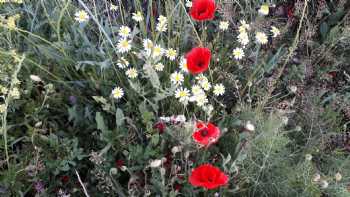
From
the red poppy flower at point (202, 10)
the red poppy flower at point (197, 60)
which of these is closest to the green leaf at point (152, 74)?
the red poppy flower at point (197, 60)

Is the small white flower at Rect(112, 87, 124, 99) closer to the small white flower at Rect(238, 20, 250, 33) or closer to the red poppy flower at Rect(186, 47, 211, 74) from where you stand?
the red poppy flower at Rect(186, 47, 211, 74)

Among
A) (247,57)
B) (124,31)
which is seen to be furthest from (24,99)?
(247,57)

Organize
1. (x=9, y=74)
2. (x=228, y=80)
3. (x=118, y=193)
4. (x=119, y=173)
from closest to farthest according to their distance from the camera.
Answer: (x=118, y=193), (x=119, y=173), (x=9, y=74), (x=228, y=80)

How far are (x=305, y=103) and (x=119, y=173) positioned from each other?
76 cm

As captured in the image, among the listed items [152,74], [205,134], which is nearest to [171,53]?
[152,74]

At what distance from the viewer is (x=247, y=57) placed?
166 centimetres

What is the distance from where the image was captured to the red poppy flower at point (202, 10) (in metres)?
1.21

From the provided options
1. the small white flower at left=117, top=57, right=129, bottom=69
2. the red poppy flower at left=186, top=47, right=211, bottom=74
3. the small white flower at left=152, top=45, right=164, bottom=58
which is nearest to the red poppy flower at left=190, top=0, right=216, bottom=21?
the red poppy flower at left=186, top=47, right=211, bottom=74

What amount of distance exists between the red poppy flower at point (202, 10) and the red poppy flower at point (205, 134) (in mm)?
333

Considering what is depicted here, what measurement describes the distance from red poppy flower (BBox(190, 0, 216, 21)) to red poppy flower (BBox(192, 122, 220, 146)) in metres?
0.33

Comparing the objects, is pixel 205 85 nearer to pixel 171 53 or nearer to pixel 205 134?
pixel 171 53

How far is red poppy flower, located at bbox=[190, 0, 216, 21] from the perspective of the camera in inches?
47.5

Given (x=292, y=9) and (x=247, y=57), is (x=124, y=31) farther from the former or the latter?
(x=292, y=9)

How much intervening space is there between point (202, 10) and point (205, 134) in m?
0.41
